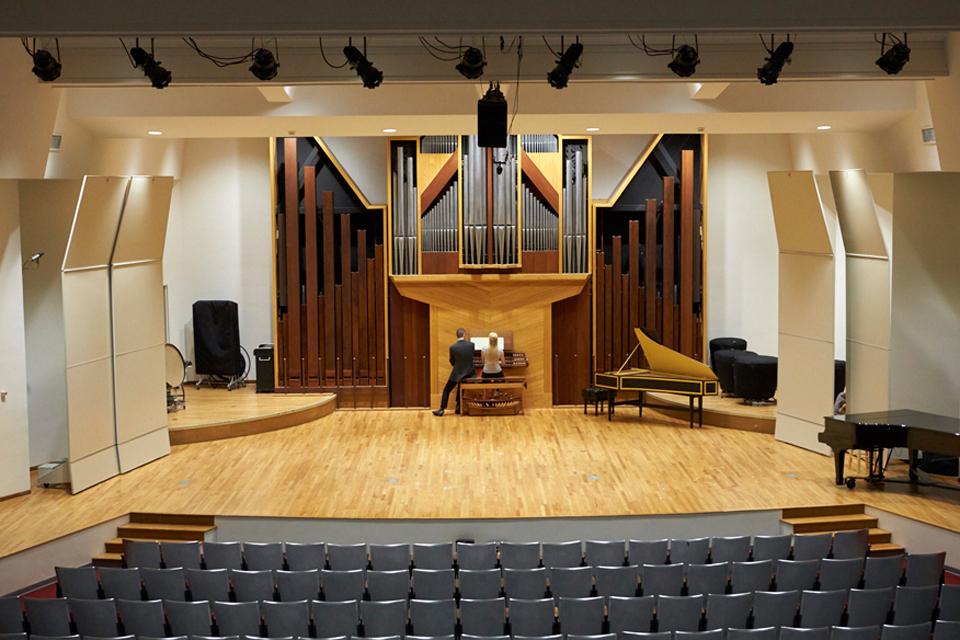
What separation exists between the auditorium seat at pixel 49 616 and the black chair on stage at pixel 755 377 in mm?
7673

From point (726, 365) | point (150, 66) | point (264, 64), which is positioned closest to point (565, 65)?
point (264, 64)

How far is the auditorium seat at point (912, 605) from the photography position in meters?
5.93

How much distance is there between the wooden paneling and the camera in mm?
12391

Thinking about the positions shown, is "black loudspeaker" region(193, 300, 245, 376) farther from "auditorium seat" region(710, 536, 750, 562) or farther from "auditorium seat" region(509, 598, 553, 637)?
"auditorium seat" region(509, 598, 553, 637)

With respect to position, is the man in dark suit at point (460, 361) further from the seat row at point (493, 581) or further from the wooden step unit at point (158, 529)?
the seat row at point (493, 581)

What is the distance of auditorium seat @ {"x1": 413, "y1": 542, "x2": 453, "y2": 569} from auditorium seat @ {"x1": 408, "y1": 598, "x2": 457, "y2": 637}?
0.94 metres

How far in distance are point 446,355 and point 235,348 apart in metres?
2.57

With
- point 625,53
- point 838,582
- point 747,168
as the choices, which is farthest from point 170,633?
point 747,168

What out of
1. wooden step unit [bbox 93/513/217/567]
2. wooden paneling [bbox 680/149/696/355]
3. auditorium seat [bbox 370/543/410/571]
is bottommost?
wooden step unit [bbox 93/513/217/567]

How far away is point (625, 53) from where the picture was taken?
8.57 meters

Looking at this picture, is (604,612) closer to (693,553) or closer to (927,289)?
(693,553)

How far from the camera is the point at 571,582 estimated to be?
638 centimetres

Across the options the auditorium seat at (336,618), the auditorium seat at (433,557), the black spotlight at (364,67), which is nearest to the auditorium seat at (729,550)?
the auditorium seat at (433,557)

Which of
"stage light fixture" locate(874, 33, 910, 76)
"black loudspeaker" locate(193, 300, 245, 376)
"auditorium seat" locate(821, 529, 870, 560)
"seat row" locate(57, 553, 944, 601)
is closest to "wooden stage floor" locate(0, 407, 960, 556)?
"auditorium seat" locate(821, 529, 870, 560)
